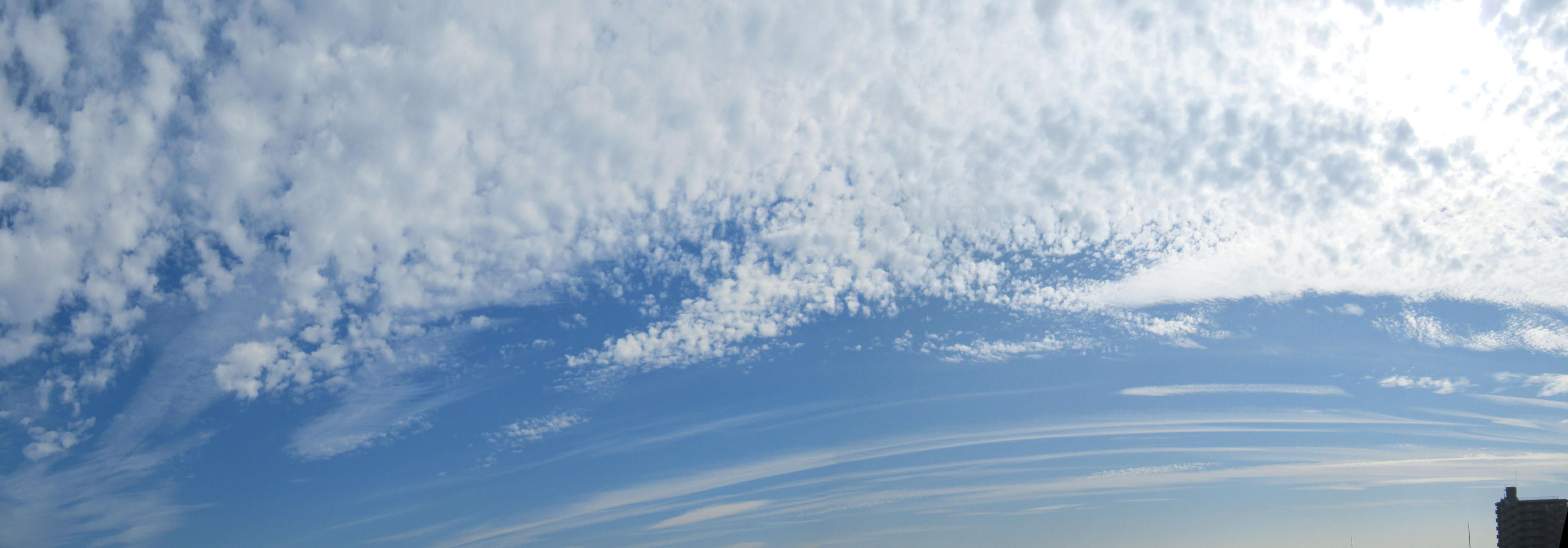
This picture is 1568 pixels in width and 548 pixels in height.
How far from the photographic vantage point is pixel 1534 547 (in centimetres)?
9975

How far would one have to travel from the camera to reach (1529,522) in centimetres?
10362

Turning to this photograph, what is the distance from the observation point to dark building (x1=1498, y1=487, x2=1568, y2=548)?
322 ft

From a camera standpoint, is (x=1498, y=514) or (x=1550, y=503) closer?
(x=1550, y=503)

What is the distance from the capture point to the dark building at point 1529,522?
322 ft

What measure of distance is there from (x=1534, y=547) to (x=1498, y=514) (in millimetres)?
11651

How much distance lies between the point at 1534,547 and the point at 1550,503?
517cm

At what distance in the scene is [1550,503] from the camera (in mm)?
101188

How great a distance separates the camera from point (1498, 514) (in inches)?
4353

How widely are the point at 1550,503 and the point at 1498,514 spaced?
10.1m

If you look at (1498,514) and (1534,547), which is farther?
(1498,514)
